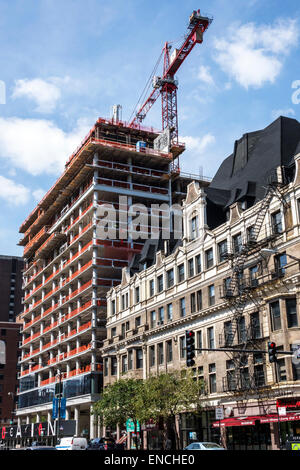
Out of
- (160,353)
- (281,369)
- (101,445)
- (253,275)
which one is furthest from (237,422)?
(160,353)

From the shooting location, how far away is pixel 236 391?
41312mm

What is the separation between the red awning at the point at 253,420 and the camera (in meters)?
34.8

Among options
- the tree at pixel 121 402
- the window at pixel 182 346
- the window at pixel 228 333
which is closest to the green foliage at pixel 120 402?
the tree at pixel 121 402

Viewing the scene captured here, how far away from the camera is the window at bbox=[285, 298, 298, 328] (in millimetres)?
37125

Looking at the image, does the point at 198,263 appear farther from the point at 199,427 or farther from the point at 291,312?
the point at 199,427

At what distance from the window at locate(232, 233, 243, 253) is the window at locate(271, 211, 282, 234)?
424cm

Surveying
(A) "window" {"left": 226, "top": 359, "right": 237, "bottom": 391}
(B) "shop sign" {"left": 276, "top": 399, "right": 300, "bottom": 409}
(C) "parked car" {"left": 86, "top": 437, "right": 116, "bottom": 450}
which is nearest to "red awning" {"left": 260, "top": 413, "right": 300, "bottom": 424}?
(B) "shop sign" {"left": 276, "top": 399, "right": 300, "bottom": 409}

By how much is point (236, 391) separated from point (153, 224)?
1759 inches

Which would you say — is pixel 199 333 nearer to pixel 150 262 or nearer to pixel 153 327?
pixel 153 327

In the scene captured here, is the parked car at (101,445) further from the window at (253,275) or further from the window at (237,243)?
the window at (237,243)

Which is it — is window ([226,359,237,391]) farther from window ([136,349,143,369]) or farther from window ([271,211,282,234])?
window ([136,349,143,369])

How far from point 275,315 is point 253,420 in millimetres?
7736

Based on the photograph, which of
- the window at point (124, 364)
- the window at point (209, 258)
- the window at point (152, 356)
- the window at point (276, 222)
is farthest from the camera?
the window at point (124, 364)

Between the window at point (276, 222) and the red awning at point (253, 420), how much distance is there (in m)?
13.0
